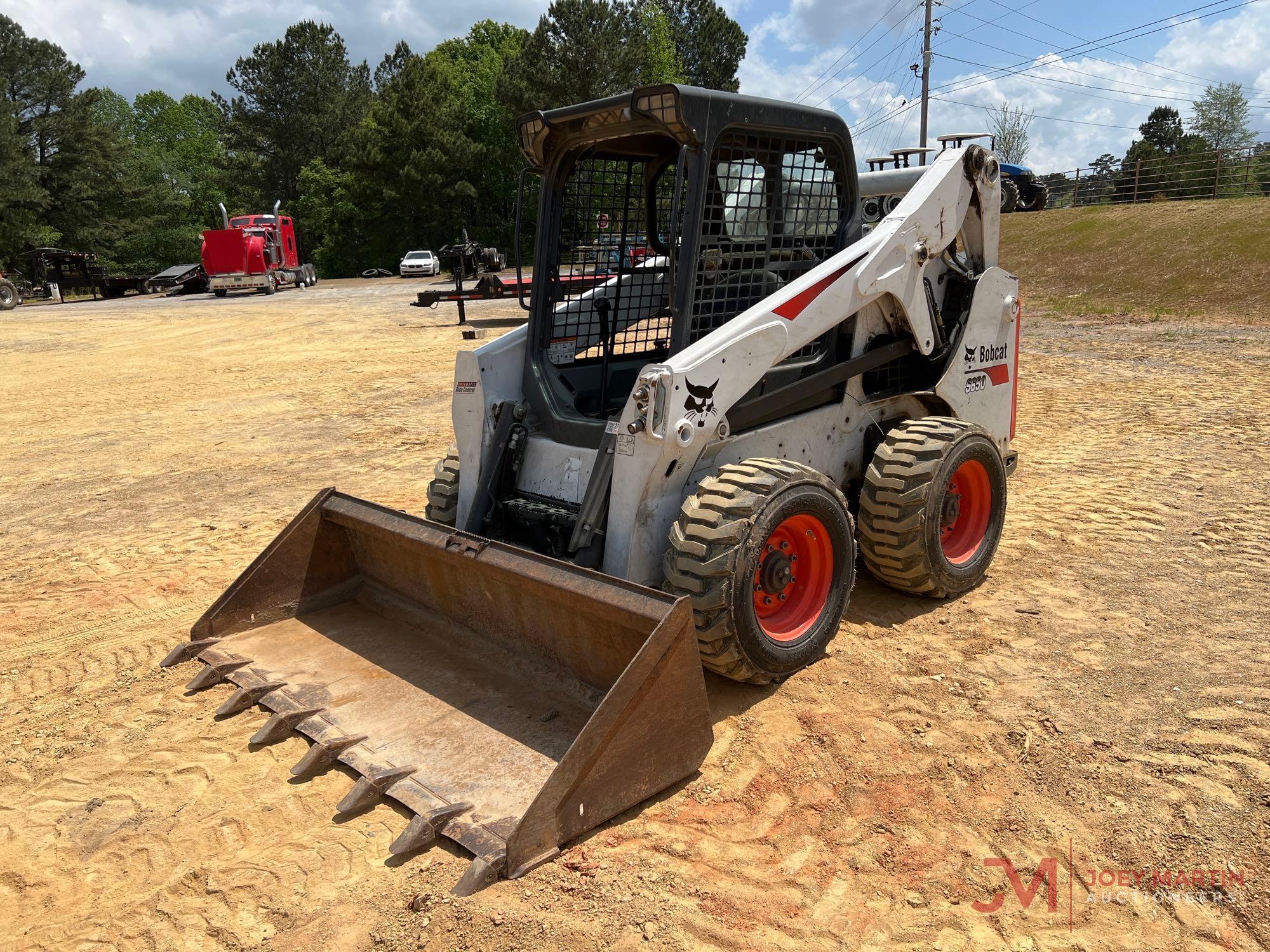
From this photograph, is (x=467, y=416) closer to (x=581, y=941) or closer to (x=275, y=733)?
(x=275, y=733)

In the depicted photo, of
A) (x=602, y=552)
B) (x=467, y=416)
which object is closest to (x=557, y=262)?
(x=467, y=416)

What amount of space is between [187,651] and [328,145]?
5796 cm

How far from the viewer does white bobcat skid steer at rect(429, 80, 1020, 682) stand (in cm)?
389

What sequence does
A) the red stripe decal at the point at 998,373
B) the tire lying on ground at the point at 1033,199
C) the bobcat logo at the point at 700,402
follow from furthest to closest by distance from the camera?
the tire lying on ground at the point at 1033,199
the red stripe decal at the point at 998,373
the bobcat logo at the point at 700,402

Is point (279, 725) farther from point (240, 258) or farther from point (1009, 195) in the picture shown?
point (240, 258)

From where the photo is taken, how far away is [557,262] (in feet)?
16.3

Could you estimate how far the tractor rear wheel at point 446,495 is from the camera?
5094mm

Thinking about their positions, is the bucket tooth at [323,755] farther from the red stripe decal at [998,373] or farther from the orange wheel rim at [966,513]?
the red stripe decal at [998,373]

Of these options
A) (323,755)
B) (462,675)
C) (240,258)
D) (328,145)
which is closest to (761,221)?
(462,675)

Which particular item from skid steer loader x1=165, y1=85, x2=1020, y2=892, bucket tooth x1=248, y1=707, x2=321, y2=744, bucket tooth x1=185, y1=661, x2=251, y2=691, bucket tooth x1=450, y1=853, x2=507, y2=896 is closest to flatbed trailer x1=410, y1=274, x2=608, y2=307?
skid steer loader x1=165, y1=85, x2=1020, y2=892

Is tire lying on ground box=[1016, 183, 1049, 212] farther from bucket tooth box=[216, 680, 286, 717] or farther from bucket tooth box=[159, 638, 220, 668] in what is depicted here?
bucket tooth box=[159, 638, 220, 668]

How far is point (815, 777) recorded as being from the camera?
3.45m

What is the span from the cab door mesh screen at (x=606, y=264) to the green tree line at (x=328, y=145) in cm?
3620

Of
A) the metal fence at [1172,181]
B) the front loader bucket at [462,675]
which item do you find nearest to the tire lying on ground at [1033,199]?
the front loader bucket at [462,675]
